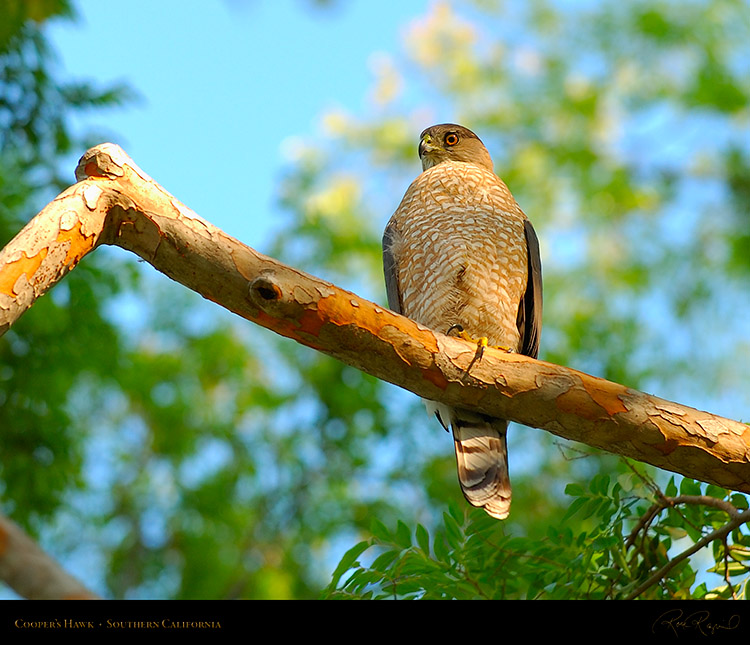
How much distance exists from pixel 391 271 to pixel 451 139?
107 centimetres

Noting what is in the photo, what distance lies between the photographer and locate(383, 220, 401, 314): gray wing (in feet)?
12.7

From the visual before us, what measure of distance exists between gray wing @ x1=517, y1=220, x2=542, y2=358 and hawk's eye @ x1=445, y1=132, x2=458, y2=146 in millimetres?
887

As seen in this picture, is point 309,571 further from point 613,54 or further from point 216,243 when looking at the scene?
point 613,54

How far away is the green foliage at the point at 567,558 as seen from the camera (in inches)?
103

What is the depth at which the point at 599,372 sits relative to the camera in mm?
6508

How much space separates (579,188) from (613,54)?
2.19 meters

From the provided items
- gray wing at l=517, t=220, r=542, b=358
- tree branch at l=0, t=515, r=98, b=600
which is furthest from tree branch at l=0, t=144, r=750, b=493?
tree branch at l=0, t=515, r=98, b=600

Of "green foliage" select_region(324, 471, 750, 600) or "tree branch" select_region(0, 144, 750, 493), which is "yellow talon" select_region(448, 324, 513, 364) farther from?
"green foliage" select_region(324, 471, 750, 600)

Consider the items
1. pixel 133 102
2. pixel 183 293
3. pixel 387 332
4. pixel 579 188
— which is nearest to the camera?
pixel 387 332

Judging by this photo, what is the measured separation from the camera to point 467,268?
354 cm
